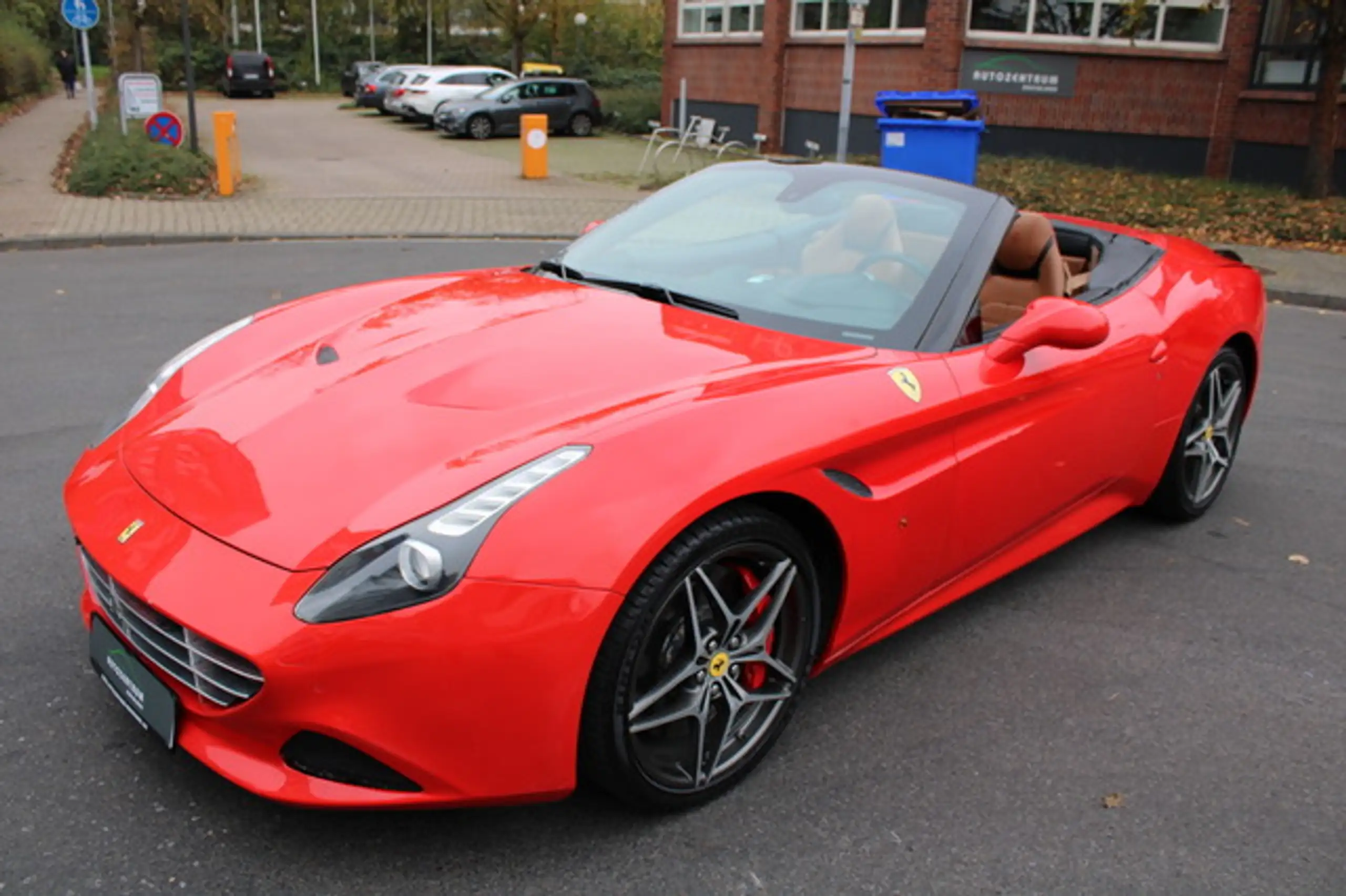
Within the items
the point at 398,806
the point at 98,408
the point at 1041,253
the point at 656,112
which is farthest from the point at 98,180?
the point at 656,112

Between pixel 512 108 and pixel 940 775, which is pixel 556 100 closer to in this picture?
pixel 512 108

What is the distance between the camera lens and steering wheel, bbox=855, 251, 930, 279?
3.39m

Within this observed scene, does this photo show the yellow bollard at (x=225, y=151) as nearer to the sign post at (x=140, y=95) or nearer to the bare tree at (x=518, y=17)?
the sign post at (x=140, y=95)

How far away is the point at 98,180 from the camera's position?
14477mm

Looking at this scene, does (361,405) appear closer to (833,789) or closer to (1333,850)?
(833,789)

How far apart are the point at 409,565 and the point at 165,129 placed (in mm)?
15712

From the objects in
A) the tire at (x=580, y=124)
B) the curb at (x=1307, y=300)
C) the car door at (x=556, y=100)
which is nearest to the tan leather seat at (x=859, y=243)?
the curb at (x=1307, y=300)

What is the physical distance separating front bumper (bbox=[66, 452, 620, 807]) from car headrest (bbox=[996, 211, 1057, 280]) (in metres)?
2.42

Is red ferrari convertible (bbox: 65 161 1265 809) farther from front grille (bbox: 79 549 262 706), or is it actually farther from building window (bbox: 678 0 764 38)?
building window (bbox: 678 0 764 38)

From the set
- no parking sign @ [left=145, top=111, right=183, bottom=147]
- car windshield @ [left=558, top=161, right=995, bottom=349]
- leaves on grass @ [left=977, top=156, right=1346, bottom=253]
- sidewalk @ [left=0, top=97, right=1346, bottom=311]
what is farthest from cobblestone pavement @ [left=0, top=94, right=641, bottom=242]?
car windshield @ [left=558, top=161, right=995, bottom=349]

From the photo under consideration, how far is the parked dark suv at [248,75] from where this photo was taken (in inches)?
1751

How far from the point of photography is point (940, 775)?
2818 millimetres

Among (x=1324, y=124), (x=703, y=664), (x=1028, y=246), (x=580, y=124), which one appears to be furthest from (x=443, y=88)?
(x=703, y=664)

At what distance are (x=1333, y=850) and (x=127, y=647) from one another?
106 inches
